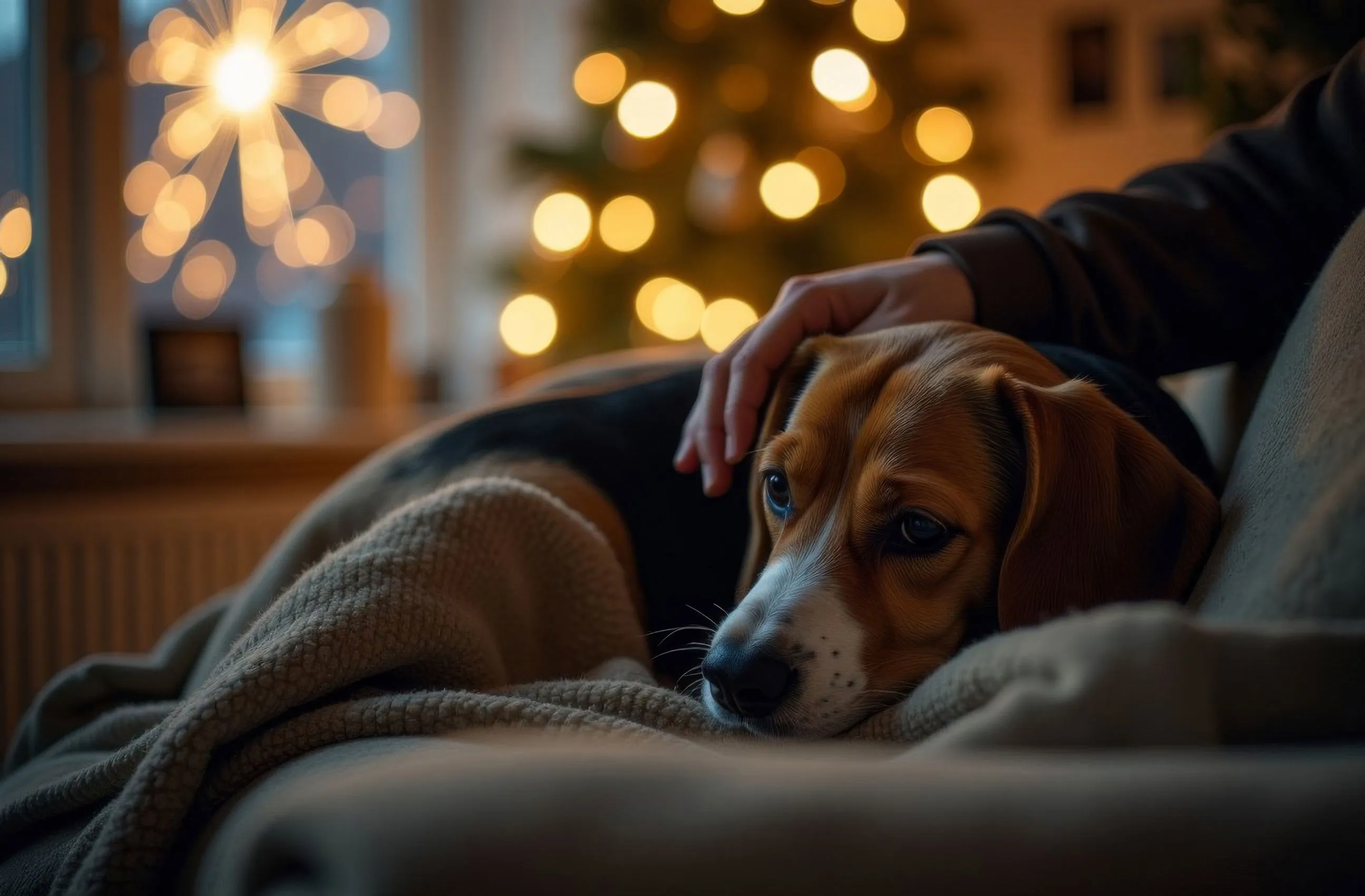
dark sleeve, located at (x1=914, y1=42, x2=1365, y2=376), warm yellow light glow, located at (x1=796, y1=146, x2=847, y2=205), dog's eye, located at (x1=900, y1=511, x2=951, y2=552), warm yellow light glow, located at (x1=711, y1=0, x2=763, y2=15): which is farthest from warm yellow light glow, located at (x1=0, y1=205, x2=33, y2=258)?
dog's eye, located at (x1=900, y1=511, x2=951, y2=552)

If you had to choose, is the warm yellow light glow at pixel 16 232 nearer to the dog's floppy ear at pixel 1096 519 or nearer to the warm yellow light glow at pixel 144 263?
the warm yellow light glow at pixel 144 263

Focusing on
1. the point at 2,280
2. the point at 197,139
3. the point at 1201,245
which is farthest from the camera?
the point at 197,139

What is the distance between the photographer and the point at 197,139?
12.1ft

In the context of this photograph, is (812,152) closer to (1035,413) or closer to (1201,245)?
(1201,245)

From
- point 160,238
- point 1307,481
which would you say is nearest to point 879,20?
point 160,238

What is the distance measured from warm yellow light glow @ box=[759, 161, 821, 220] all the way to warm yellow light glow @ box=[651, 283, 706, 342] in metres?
0.37

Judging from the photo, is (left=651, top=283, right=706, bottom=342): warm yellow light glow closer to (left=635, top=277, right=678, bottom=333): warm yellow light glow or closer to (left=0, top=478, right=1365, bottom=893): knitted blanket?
(left=635, top=277, right=678, bottom=333): warm yellow light glow

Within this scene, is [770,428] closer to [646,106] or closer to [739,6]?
[646,106]

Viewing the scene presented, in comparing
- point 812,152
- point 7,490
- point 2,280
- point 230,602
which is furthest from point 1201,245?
point 2,280

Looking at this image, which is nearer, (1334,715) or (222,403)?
(1334,715)

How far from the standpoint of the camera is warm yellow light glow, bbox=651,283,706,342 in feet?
11.1

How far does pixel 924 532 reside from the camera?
1.22 m

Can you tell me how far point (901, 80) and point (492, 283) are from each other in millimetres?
1491

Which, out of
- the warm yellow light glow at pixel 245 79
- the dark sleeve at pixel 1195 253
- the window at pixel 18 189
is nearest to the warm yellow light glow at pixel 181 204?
the warm yellow light glow at pixel 245 79
